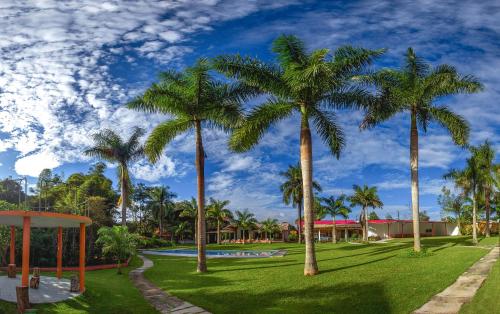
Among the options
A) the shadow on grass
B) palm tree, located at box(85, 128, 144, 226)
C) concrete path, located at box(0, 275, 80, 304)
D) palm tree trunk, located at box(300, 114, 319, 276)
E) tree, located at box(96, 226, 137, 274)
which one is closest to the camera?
the shadow on grass

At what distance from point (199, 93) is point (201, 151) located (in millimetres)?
3300

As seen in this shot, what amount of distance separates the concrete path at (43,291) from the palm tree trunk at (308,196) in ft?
32.1

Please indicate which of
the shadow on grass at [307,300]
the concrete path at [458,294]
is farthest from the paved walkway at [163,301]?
the concrete path at [458,294]

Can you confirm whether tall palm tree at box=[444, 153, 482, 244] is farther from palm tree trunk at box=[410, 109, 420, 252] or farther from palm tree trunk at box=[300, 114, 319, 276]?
palm tree trunk at box=[300, 114, 319, 276]

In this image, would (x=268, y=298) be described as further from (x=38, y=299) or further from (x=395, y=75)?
(x=395, y=75)

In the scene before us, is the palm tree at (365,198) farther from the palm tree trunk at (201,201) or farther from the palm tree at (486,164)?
the palm tree trunk at (201,201)

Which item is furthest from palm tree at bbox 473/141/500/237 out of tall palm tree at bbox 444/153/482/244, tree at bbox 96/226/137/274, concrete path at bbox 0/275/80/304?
concrete path at bbox 0/275/80/304

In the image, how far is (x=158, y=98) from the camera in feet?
74.7

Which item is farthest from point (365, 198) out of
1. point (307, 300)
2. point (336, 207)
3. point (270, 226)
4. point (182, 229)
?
point (307, 300)

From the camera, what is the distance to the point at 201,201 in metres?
23.3

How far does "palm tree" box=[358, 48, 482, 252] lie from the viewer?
84.2 feet

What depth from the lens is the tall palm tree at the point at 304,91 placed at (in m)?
19.0

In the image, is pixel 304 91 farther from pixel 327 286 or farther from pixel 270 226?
pixel 270 226

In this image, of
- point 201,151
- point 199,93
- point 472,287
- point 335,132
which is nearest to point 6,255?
point 201,151
